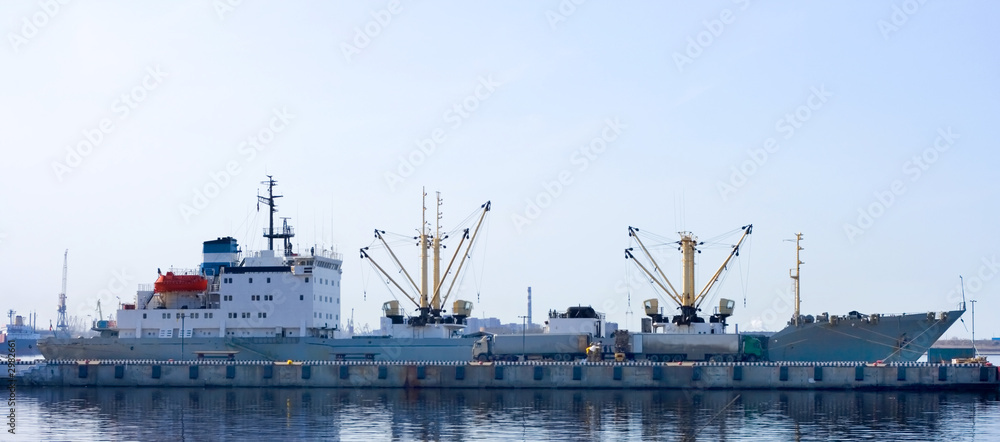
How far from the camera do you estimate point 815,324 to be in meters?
71.1

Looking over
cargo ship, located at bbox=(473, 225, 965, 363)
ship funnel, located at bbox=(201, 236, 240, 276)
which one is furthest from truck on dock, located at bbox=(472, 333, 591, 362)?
ship funnel, located at bbox=(201, 236, 240, 276)

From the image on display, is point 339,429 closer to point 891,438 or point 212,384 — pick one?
point 891,438

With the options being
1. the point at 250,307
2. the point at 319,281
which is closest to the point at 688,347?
the point at 319,281

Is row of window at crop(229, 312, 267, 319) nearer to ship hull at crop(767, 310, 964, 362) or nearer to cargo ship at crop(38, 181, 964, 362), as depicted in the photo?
cargo ship at crop(38, 181, 964, 362)

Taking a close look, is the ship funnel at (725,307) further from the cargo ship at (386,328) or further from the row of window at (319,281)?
the row of window at (319,281)

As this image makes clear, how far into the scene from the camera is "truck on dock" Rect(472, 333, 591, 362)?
2837 inches

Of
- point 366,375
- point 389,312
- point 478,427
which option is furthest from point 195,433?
point 389,312

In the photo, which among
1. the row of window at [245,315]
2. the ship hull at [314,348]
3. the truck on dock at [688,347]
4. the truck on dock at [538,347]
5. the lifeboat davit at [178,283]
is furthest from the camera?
the lifeboat davit at [178,283]

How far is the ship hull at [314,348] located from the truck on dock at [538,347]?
3.45 metres

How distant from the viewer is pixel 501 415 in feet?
171

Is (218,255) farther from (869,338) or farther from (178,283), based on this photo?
(869,338)

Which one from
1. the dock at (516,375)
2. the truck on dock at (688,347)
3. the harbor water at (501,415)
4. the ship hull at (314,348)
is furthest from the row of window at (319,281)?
the truck on dock at (688,347)

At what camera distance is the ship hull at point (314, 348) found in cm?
7550

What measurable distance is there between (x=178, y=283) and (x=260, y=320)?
680cm
